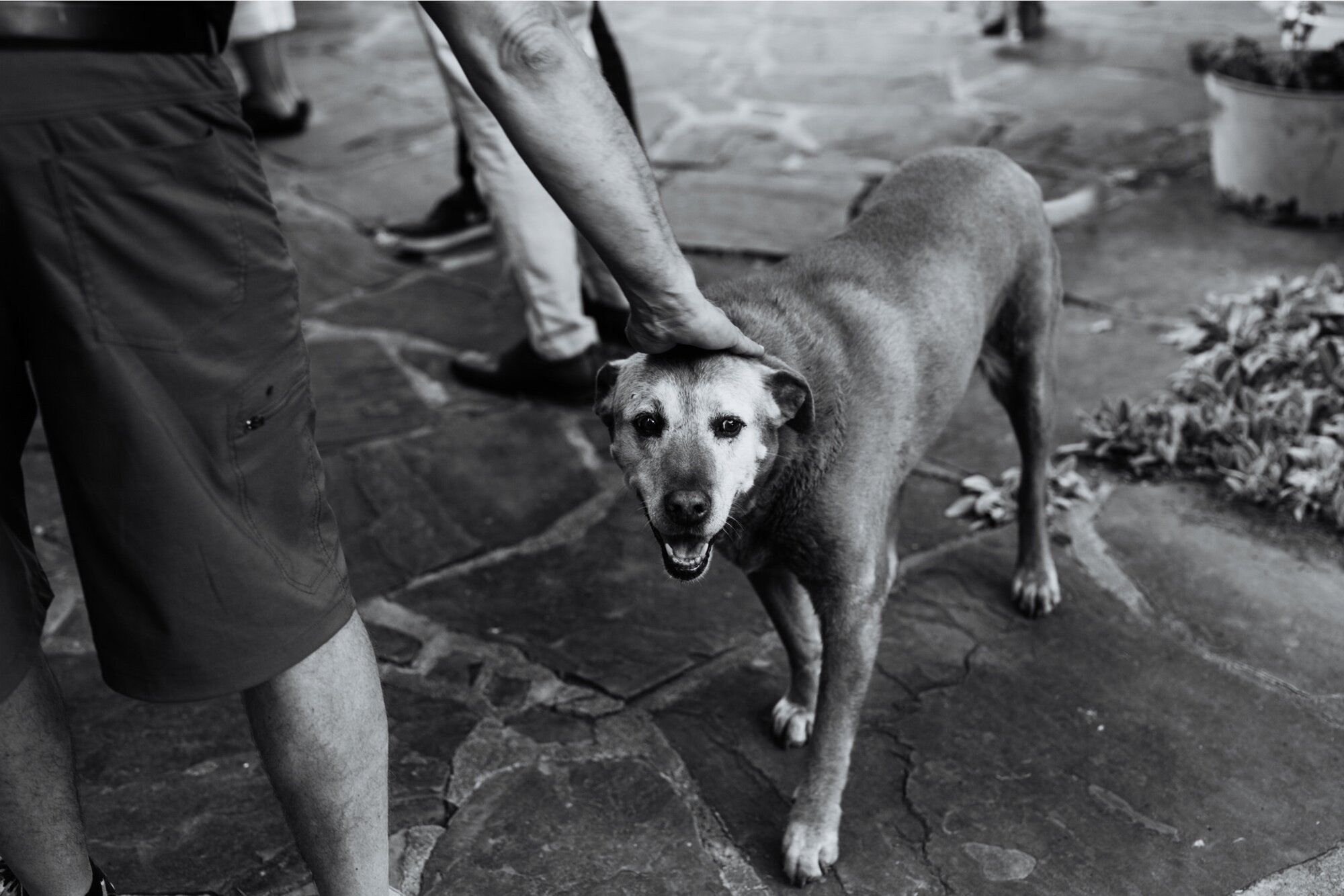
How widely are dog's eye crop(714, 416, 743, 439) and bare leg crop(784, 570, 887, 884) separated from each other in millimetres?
425

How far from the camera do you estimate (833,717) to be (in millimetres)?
2648

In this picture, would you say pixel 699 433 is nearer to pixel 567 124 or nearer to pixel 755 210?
pixel 567 124

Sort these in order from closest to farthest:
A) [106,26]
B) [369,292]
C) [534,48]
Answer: [106,26] → [534,48] → [369,292]

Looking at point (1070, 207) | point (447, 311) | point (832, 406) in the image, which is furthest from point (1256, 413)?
point (447, 311)

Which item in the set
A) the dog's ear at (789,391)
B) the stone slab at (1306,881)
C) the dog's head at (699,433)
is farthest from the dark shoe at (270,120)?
the stone slab at (1306,881)

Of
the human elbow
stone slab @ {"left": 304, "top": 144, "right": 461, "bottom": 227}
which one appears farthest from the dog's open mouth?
stone slab @ {"left": 304, "top": 144, "right": 461, "bottom": 227}

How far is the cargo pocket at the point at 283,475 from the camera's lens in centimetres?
181

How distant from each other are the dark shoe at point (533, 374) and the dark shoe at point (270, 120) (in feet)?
11.4

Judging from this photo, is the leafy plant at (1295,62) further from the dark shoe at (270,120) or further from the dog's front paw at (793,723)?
the dark shoe at (270,120)

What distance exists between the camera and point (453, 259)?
6066 mm

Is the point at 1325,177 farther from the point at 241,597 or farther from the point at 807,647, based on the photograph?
the point at 241,597

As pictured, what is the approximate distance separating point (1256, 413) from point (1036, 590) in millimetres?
1134

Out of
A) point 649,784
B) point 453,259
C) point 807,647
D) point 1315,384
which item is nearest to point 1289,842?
point 807,647

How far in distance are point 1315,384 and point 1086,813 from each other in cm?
215
